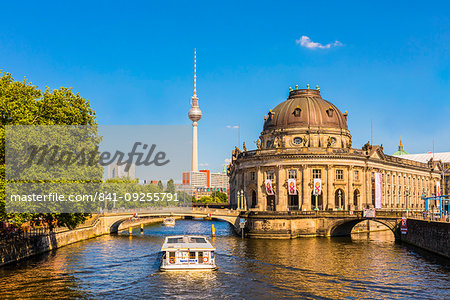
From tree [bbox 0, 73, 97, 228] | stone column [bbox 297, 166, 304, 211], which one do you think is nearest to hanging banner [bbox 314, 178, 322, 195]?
stone column [bbox 297, 166, 304, 211]

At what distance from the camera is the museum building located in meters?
108

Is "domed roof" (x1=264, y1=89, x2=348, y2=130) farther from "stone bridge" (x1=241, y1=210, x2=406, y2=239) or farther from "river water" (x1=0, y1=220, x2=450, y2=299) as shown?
"river water" (x1=0, y1=220, x2=450, y2=299)

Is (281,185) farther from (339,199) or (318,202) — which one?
(339,199)

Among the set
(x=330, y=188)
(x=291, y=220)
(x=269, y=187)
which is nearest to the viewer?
(x=291, y=220)

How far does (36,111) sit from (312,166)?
211ft

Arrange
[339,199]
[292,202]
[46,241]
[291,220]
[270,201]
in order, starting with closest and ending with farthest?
1. [46,241]
2. [291,220]
3. [339,199]
4. [292,202]
5. [270,201]

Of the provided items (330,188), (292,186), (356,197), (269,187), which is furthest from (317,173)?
(356,197)

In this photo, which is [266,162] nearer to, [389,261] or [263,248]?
[263,248]

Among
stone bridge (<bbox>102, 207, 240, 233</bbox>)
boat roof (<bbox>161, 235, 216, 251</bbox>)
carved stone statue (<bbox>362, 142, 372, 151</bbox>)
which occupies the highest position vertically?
carved stone statue (<bbox>362, 142, 372, 151</bbox>)

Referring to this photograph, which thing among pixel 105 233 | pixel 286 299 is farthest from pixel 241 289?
pixel 105 233

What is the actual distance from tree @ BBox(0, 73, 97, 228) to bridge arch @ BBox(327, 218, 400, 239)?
50.8 metres

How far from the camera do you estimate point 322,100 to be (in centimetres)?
12581

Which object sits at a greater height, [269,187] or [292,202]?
[269,187]

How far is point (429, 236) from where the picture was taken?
2749 inches
